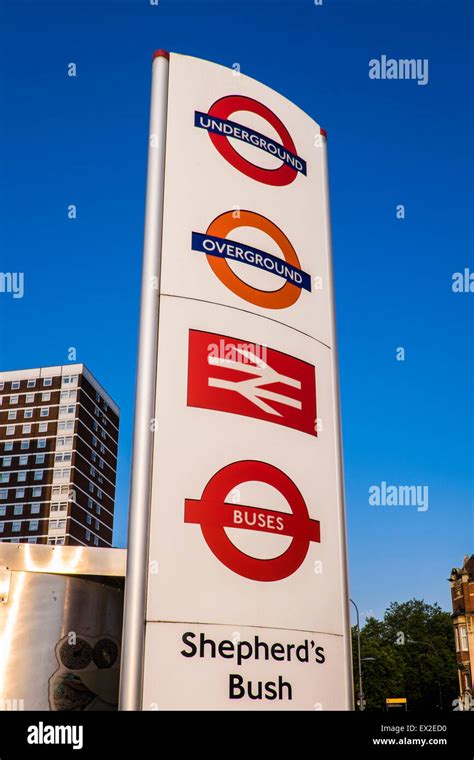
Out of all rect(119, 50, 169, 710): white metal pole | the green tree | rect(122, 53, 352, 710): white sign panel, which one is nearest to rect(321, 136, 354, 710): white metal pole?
rect(122, 53, 352, 710): white sign panel

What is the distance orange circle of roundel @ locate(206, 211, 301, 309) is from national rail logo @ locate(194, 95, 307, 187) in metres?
0.95

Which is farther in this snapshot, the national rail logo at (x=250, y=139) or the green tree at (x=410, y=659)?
the green tree at (x=410, y=659)

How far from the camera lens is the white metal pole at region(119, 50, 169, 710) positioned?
9.26 m

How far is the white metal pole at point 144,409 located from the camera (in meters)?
9.26

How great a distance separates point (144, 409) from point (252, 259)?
353 cm

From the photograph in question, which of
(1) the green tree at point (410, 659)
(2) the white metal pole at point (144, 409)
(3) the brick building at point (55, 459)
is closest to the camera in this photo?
(2) the white metal pole at point (144, 409)

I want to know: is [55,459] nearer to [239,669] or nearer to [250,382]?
[250,382]

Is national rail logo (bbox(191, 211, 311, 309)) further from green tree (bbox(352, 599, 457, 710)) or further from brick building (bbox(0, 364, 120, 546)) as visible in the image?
brick building (bbox(0, 364, 120, 546))

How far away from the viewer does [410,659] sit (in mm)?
105312

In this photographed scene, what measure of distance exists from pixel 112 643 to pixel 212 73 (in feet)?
34.5

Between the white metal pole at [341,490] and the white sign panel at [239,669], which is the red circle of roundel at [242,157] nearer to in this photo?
the white metal pole at [341,490]

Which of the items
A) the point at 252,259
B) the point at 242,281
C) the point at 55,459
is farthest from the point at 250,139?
the point at 55,459

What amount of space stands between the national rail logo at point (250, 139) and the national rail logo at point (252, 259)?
1017 millimetres

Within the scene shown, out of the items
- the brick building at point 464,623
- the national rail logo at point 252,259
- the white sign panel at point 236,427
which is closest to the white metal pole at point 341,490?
the white sign panel at point 236,427
